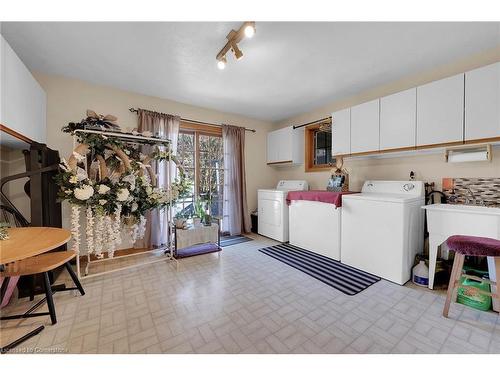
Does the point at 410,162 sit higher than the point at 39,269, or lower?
higher

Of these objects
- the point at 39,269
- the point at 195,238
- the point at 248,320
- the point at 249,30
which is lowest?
the point at 248,320

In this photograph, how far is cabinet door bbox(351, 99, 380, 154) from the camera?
103 inches

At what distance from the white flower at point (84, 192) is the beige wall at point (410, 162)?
11.0 ft

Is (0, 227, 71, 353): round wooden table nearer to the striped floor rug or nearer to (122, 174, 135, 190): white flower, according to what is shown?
(122, 174, 135, 190): white flower

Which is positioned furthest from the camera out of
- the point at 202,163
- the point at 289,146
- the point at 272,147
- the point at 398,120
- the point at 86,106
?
the point at 272,147

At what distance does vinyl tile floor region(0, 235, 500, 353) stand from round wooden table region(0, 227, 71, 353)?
9cm

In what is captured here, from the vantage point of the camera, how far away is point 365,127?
2.70 m

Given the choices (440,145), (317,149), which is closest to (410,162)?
(440,145)

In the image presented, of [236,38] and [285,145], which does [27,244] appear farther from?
[285,145]

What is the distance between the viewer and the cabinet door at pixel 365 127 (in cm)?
260

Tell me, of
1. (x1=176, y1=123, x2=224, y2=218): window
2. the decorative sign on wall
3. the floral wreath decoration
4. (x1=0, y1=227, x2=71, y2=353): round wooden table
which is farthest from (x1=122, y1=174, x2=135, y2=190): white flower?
the decorative sign on wall

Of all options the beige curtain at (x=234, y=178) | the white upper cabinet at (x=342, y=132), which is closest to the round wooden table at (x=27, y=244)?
the beige curtain at (x=234, y=178)

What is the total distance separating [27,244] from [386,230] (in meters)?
3.09
